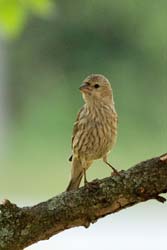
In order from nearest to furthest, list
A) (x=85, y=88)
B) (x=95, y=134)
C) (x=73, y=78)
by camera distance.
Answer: (x=95, y=134), (x=85, y=88), (x=73, y=78)

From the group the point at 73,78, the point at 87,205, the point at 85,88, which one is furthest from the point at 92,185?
the point at 73,78

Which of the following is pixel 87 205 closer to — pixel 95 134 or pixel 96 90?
pixel 95 134

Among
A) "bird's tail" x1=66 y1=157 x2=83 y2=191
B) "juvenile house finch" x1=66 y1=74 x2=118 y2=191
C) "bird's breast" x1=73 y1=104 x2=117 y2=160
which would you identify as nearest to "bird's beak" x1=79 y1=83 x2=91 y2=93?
"juvenile house finch" x1=66 y1=74 x2=118 y2=191

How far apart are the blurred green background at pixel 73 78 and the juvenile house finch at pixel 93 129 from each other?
27.6 feet

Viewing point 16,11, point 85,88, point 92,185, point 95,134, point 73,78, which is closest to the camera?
point 92,185

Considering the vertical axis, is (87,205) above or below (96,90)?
below

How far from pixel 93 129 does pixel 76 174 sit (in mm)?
263

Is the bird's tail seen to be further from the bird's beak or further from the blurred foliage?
the blurred foliage

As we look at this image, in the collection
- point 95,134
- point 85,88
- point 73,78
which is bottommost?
point 95,134

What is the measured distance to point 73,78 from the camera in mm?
20453

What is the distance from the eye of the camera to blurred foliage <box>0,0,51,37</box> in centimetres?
529

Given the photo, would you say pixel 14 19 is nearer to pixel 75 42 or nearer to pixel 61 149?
pixel 61 149

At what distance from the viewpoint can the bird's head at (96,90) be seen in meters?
6.58

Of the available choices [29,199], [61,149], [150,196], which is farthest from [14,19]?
[61,149]
